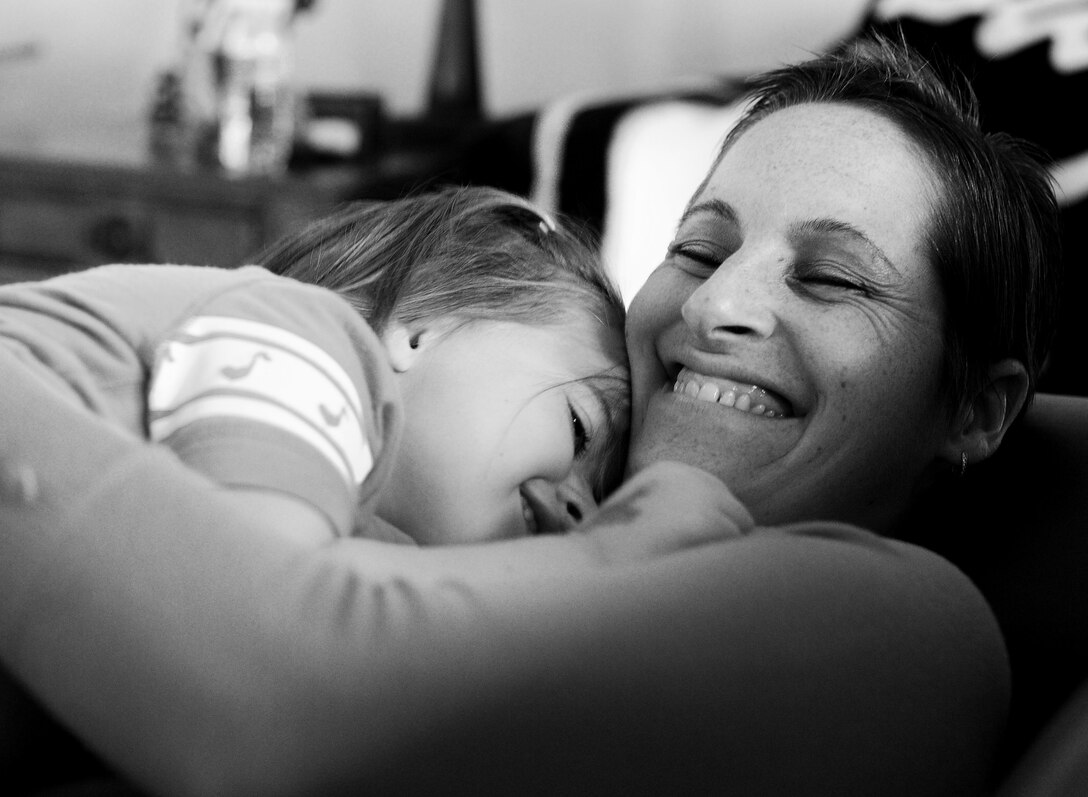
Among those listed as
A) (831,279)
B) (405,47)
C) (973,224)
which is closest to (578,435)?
(831,279)

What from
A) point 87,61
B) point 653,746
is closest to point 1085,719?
point 653,746

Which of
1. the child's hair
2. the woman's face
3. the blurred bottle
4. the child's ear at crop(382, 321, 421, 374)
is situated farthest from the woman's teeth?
the blurred bottle

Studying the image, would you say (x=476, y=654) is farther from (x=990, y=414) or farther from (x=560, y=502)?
(x=990, y=414)

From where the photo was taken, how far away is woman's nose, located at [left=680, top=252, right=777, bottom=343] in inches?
33.2

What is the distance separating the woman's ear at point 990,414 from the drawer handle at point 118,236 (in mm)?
1618

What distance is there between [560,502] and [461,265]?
222 mm

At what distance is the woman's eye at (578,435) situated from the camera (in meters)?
0.92

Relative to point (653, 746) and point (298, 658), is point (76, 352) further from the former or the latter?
point (653, 746)

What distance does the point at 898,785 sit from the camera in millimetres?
604

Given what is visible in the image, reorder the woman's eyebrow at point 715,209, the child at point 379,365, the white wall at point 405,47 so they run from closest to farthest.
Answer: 1. the child at point 379,365
2. the woman's eyebrow at point 715,209
3. the white wall at point 405,47

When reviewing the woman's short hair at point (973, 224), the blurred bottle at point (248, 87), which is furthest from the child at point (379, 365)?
the blurred bottle at point (248, 87)

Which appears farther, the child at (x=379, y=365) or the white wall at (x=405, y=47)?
the white wall at (x=405, y=47)

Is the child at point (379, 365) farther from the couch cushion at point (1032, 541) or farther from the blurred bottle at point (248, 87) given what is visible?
the blurred bottle at point (248, 87)

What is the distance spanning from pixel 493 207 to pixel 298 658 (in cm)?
63
